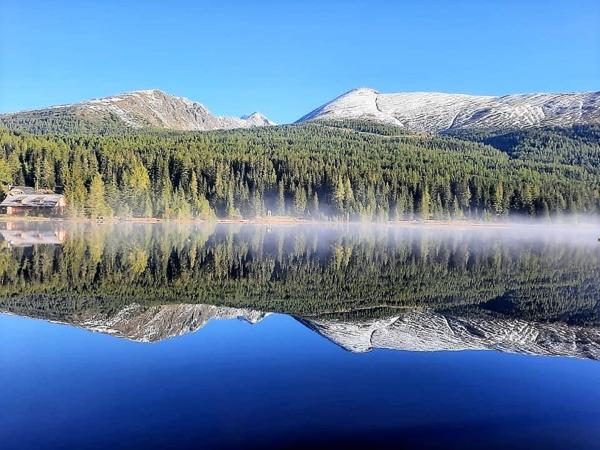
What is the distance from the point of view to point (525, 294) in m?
28.1

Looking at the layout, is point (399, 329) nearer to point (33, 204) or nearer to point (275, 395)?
point (275, 395)

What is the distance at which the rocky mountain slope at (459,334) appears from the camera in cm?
1677

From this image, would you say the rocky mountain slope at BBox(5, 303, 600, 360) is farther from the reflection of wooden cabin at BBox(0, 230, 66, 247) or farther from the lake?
the reflection of wooden cabin at BBox(0, 230, 66, 247)

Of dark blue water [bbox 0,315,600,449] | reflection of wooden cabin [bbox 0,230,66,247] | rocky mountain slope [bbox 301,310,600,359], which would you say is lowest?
reflection of wooden cabin [bbox 0,230,66,247]

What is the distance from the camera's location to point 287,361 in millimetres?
14602

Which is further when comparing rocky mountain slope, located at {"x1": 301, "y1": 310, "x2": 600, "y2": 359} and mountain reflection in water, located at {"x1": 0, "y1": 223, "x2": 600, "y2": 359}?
mountain reflection in water, located at {"x1": 0, "y1": 223, "x2": 600, "y2": 359}

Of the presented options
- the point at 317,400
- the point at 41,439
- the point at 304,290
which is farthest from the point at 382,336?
the point at 41,439

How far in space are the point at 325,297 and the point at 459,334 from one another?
6.88 metres

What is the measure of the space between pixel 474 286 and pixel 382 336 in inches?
539

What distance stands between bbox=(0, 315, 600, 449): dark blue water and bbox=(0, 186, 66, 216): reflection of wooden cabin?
89949 millimetres

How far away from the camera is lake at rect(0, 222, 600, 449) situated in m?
10.2

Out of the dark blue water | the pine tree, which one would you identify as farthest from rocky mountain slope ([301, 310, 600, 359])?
the pine tree

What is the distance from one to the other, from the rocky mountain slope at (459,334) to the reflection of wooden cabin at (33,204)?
9144cm

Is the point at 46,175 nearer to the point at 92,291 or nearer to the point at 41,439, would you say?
the point at 92,291
